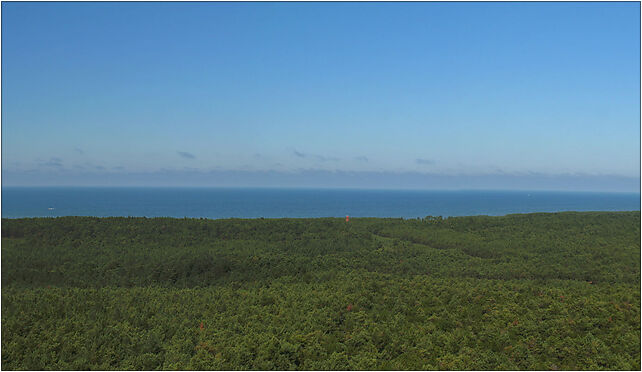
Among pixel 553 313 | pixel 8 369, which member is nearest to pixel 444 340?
pixel 553 313

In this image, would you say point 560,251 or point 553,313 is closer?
point 553,313

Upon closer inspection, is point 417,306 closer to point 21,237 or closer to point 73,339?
point 73,339

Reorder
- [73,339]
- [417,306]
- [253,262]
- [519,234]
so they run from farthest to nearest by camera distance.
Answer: [519,234] → [253,262] → [417,306] → [73,339]

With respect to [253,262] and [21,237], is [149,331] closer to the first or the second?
[253,262]

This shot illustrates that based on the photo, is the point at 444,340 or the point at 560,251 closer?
the point at 444,340

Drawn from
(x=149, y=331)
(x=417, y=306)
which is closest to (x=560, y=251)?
(x=417, y=306)

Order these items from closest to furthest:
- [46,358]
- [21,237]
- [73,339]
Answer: [46,358] → [73,339] → [21,237]

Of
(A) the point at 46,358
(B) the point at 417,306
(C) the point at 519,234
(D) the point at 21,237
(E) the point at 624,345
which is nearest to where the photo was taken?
(E) the point at 624,345

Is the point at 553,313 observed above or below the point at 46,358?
above

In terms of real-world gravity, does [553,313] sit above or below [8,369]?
above
